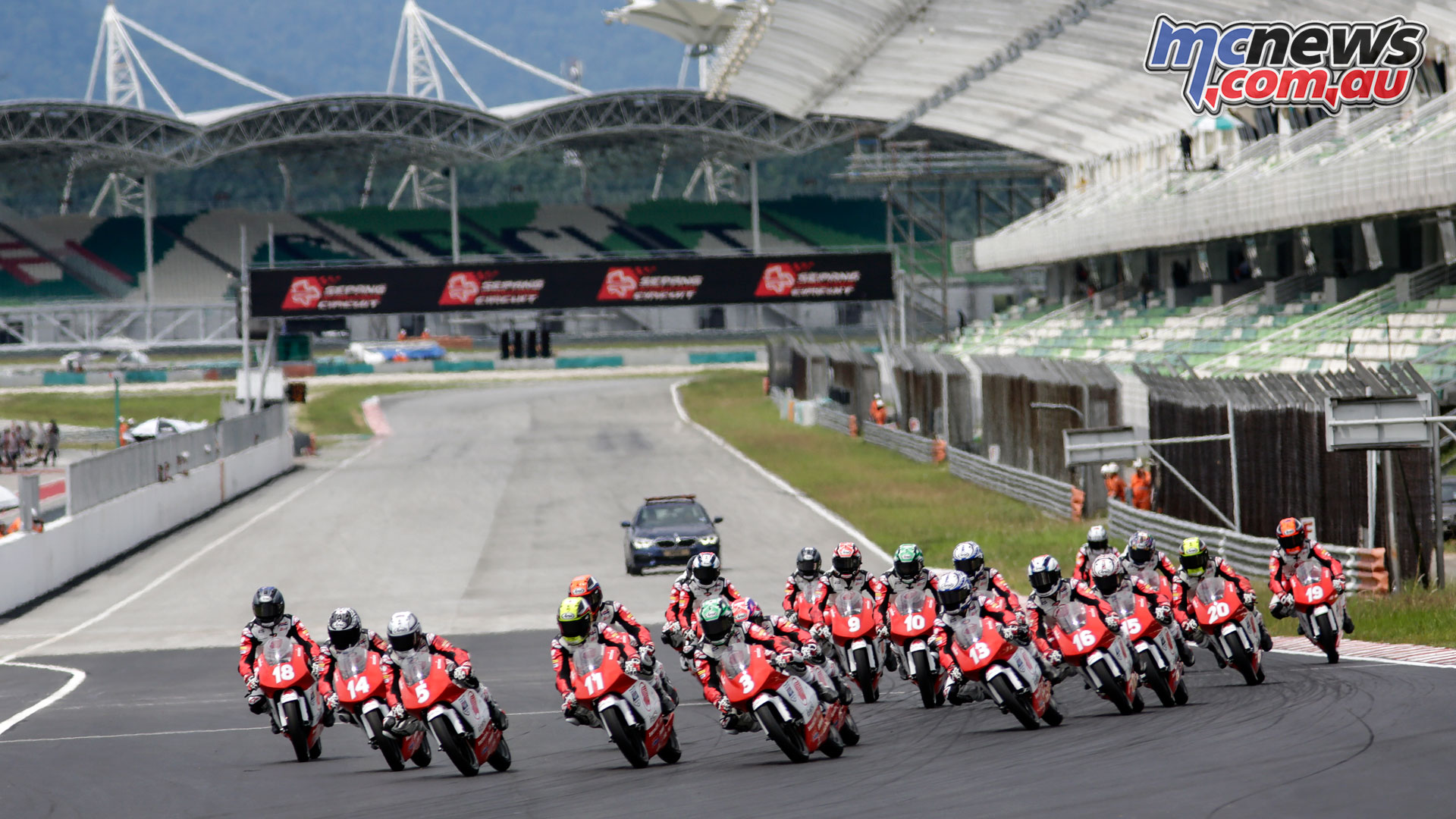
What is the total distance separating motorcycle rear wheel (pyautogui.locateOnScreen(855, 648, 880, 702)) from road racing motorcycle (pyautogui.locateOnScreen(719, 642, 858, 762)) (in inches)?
118

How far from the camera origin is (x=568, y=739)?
47.4 feet

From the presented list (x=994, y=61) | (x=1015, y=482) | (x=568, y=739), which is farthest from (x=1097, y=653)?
(x=994, y=61)

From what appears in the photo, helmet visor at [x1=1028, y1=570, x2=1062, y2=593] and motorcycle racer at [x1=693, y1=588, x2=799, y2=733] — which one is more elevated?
helmet visor at [x1=1028, y1=570, x2=1062, y2=593]

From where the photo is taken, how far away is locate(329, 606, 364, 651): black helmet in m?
13.3

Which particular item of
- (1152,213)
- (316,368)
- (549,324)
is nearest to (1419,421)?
(1152,213)

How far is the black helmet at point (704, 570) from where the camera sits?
13797 mm

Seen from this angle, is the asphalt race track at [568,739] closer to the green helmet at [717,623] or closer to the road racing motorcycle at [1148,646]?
the road racing motorcycle at [1148,646]

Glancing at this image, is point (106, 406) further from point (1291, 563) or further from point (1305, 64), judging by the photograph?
point (1291, 563)

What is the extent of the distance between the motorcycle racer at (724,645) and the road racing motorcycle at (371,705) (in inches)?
97.4

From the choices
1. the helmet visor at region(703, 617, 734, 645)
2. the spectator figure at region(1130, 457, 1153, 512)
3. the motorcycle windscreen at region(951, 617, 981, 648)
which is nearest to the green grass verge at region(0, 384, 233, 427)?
the spectator figure at region(1130, 457, 1153, 512)

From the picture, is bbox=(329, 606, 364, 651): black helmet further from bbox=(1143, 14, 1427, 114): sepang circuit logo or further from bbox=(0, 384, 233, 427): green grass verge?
bbox=(0, 384, 233, 427): green grass verge

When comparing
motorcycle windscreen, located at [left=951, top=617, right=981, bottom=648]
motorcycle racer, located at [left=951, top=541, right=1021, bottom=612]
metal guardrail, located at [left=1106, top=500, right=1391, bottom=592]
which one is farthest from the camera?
metal guardrail, located at [left=1106, top=500, right=1391, bottom=592]

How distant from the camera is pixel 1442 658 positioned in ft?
51.2

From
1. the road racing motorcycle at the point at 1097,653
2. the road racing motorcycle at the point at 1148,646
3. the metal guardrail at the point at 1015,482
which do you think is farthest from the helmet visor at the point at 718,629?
the metal guardrail at the point at 1015,482
